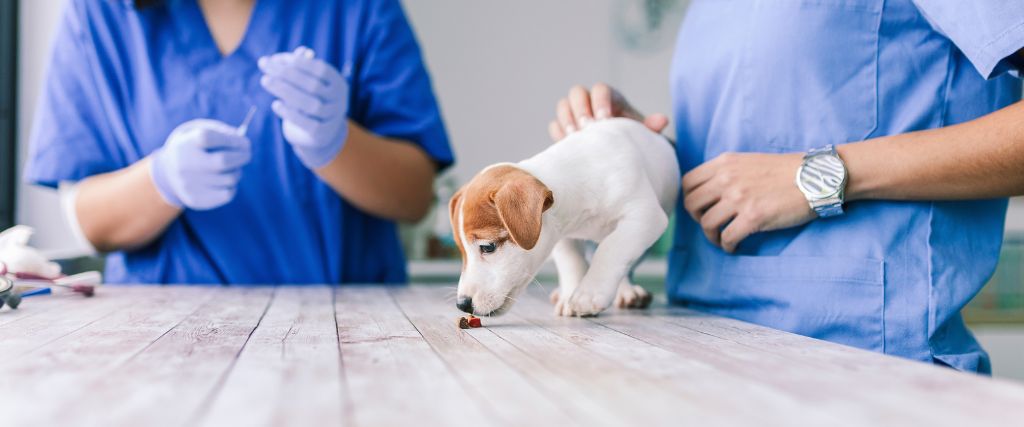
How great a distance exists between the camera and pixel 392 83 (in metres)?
1.50

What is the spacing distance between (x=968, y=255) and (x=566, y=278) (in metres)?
0.46

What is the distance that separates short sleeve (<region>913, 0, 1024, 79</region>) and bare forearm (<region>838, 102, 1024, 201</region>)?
58 millimetres

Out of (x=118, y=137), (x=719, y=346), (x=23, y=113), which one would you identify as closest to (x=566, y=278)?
(x=719, y=346)

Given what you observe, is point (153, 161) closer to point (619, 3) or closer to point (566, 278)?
point (566, 278)

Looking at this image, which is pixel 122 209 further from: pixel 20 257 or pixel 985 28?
pixel 985 28

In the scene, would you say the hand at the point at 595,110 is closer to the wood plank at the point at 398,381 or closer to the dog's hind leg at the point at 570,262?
the dog's hind leg at the point at 570,262

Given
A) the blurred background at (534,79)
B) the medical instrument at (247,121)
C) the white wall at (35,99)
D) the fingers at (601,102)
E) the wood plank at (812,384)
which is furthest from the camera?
the blurred background at (534,79)

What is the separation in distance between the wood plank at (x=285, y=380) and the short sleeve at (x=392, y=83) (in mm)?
708

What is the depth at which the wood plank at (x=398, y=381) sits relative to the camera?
1.48 ft

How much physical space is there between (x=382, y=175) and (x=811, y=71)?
31.0 inches

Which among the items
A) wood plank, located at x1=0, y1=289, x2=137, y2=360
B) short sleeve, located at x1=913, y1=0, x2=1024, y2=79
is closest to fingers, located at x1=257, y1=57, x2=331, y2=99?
wood plank, located at x1=0, y1=289, x2=137, y2=360

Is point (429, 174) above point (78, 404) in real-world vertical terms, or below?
above

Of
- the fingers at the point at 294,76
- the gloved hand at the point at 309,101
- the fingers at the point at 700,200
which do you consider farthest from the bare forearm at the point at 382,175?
the fingers at the point at 700,200

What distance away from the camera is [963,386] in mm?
507
